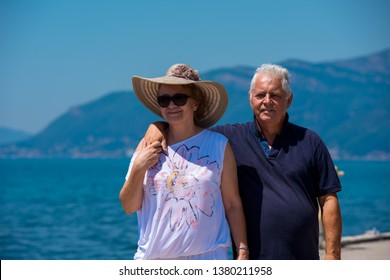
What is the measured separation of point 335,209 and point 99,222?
38225 millimetres

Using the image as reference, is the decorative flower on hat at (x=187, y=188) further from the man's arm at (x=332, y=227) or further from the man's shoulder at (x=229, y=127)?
the man's arm at (x=332, y=227)

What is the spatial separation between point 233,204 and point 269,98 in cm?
58

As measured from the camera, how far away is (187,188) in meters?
3.35

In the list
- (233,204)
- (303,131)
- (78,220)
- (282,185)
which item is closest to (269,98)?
(303,131)

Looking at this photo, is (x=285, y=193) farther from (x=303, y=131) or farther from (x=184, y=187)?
(x=184, y=187)

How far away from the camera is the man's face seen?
3666mm

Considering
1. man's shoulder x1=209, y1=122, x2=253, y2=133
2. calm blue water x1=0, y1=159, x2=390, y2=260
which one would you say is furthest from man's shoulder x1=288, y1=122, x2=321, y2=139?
calm blue water x1=0, y1=159, x2=390, y2=260

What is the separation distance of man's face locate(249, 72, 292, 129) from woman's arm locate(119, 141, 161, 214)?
59 centimetres

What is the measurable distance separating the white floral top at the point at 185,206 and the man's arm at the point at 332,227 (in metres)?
0.53

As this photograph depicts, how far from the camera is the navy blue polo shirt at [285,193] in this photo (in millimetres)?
3598

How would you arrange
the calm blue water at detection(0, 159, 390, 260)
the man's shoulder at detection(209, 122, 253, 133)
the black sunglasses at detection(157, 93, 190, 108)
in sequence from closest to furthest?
the black sunglasses at detection(157, 93, 190, 108)
the man's shoulder at detection(209, 122, 253, 133)
the calm blue water at detection(0, 159, 390, 260)

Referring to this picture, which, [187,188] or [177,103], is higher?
[177,103]

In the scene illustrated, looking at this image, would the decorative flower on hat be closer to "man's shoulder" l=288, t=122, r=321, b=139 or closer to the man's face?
the man's face

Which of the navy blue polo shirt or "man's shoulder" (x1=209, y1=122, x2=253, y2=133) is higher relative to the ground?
"man's shoulder" (x1=209, y1=122, x2=253, y2=133)
